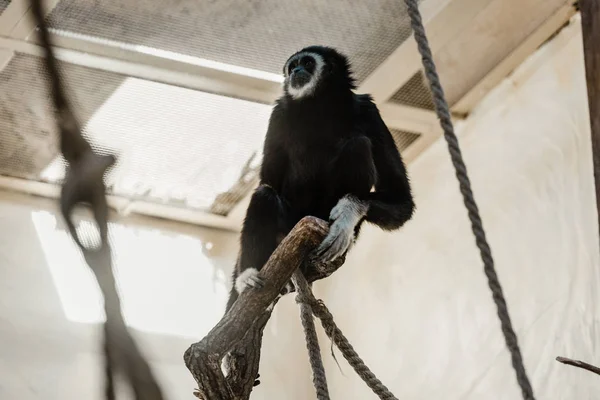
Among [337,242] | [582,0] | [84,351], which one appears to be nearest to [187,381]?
[84,351]

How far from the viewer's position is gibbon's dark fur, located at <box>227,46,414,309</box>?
3.29 meters

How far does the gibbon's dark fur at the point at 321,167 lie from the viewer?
329 centimetres

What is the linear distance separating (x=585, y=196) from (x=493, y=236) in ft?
2.38

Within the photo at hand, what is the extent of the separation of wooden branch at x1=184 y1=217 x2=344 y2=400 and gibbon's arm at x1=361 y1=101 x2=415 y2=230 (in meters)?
0.63

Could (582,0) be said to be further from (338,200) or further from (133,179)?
(133,179)

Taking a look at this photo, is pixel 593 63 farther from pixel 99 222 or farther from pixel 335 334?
pixel 99 222

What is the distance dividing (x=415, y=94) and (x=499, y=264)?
1332mm

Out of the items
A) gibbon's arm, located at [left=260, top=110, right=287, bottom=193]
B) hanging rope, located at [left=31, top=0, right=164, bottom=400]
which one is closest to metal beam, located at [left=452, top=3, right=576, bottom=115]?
gibbon's arm, located at [left=260, top=110, right=287, bottom=193]

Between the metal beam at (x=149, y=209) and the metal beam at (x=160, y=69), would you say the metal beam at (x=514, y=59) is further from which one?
the metal beam at (x=149, y=209)

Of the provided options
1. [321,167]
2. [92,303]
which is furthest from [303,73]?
[92,303]

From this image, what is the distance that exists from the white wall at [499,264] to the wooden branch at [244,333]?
2.19 metres

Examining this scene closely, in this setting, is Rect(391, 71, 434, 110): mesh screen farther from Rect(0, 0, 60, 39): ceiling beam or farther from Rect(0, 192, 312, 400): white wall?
Rect(0, 0, 60, 39): ceiling beam

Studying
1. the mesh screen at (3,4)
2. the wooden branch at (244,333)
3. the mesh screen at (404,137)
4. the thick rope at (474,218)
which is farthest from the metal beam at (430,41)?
the thick rope at (474,218)

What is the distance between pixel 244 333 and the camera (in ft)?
8.32
